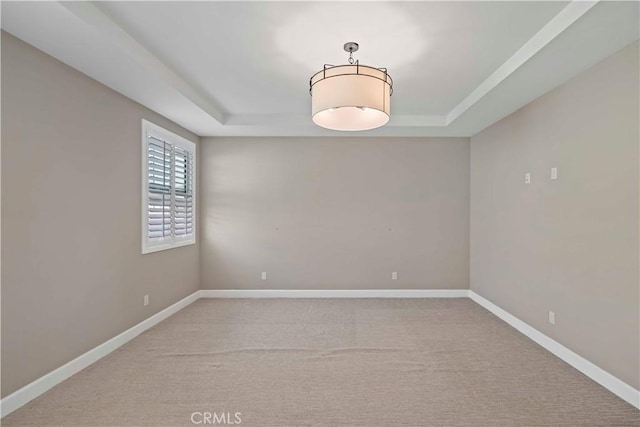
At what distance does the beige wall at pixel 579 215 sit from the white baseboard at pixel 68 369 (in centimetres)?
418

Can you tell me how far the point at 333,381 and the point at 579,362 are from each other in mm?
2086

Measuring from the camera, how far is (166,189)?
4.10 meters

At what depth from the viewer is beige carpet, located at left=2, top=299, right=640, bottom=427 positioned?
2154mm

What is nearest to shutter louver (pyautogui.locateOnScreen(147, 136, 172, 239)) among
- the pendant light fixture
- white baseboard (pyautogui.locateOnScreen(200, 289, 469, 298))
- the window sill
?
the window sill

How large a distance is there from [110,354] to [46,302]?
891mm

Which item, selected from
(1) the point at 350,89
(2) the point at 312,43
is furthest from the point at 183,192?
(1) the point at 350,89

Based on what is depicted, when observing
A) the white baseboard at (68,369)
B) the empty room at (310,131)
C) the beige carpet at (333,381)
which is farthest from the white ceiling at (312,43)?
the beige carpet at (333,381)

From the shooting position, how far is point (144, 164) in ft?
11.8

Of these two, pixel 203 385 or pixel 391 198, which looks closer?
pixel 203 385

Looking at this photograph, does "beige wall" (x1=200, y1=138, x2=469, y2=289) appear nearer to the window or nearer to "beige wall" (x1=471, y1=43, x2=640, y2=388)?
the window

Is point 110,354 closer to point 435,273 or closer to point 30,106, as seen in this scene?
point 30,106

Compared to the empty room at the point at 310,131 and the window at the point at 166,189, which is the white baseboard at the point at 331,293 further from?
the window at the point at 166,189

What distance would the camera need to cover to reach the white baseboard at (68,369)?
7.11ft

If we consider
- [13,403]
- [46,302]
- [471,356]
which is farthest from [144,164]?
[471,356]
